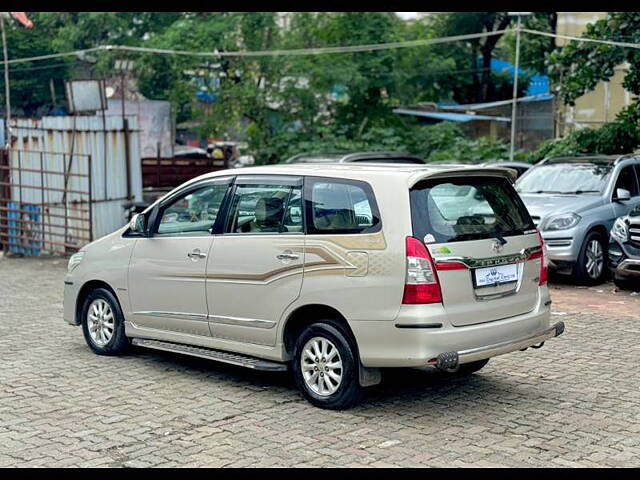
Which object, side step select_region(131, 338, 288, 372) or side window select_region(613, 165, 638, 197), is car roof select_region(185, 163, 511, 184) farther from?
side window select_region(613, 165, 638, 197)

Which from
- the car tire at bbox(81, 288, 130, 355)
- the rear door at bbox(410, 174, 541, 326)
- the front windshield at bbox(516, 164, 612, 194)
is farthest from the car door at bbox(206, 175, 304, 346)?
the front windshield at bbox(516, 164, 612, 194)

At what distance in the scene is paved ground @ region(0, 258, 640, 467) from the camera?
5.90 meters

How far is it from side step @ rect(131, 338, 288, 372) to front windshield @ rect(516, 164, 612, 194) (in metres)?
7.85

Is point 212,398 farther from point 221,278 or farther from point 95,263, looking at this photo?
point 95,263

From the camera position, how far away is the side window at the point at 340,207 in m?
6.72

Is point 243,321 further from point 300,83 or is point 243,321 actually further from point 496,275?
point 300,83

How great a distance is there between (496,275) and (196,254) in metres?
2.49

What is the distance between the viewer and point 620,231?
1211 centimetres

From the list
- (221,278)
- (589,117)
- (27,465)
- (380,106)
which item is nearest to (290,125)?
(380,106)

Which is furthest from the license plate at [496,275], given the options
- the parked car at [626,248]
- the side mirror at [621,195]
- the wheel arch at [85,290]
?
the side mirror at [621,195]

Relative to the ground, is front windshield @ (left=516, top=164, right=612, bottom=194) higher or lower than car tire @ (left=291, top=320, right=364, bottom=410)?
higher

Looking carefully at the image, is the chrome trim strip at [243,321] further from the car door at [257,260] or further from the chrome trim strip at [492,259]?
the chrome trim strip at [492,259]

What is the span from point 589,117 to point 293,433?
25.2 metres

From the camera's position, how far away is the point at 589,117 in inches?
1161
